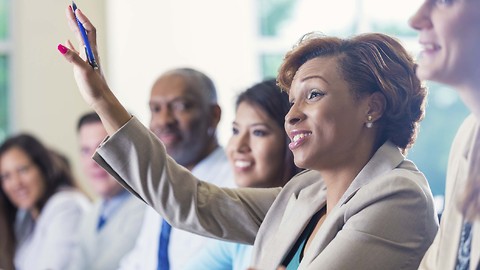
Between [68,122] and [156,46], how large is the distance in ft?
2.57

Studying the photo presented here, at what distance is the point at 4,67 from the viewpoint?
→ 627 centimetres

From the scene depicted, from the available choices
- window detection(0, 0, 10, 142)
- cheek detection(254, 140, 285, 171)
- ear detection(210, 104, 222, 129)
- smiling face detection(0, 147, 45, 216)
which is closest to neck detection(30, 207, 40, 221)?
smiling face detection(0, 147, 45, 216)

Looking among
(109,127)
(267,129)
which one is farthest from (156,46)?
(109,127)

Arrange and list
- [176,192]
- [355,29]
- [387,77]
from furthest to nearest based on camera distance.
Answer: [355,29]
[176,192]
[387,77]

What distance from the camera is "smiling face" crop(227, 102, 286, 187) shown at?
2791 mm

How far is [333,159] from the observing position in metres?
1.96

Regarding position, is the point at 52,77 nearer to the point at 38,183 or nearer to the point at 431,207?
the point at 38,183

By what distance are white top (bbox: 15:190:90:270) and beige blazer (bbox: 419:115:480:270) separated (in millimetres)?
2878

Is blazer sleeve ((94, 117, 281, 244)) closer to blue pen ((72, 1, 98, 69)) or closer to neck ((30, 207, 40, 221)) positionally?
blue pen ((72, 1, 98, 69))

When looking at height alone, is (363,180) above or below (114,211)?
above

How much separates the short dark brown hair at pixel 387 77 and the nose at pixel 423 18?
0.43 metres

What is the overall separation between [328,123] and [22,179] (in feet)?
9.66

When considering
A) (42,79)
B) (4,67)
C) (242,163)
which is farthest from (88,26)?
(4,67)

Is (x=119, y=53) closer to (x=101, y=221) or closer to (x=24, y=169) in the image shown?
(x=24, y=169)
